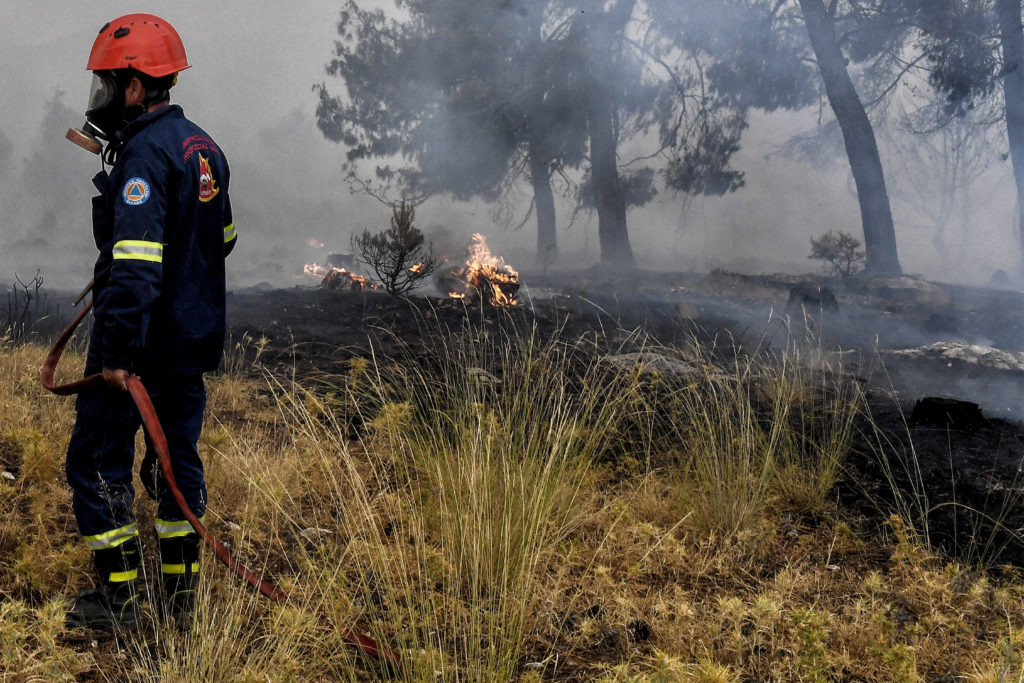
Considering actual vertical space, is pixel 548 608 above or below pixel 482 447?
below

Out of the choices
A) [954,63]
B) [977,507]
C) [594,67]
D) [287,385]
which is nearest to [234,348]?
[287,385]

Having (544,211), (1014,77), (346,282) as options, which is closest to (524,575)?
(346,282)

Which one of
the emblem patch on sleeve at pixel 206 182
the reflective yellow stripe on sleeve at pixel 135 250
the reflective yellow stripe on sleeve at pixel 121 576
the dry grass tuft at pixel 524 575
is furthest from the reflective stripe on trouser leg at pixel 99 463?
the emblem patch on sleeve at pixel 206 182

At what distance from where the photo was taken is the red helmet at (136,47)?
104 inches

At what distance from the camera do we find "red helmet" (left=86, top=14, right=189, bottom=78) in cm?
263

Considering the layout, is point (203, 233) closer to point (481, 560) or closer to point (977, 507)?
point (481, 560)

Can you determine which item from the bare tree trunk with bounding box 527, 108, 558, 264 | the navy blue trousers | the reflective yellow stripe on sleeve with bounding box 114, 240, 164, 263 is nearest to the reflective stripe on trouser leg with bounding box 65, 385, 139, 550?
the navy blue trousers

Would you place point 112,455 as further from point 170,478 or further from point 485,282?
point 485,282

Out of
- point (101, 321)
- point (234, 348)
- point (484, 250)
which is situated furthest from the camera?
point (484, 250)

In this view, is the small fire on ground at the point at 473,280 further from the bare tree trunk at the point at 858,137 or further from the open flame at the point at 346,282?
the bare tree trunk at the point at 858,137

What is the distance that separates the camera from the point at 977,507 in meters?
4.00

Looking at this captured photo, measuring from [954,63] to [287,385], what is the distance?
43.6ft

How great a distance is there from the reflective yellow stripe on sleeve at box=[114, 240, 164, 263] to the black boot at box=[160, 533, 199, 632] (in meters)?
1.06

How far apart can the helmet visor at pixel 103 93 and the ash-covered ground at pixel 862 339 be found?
2508 mm
